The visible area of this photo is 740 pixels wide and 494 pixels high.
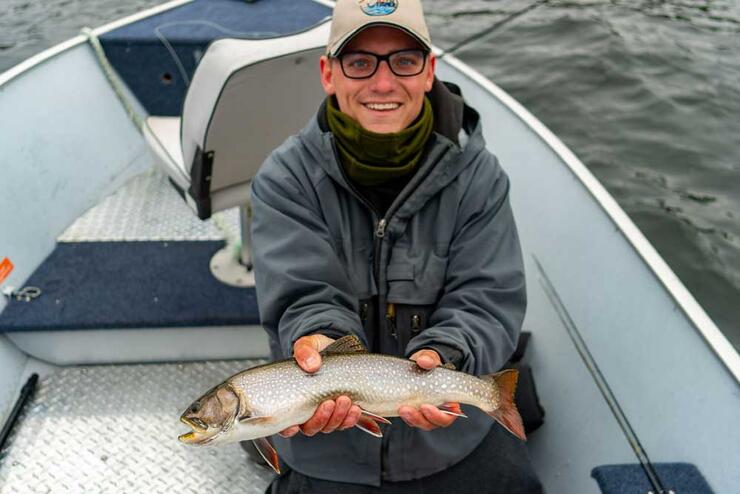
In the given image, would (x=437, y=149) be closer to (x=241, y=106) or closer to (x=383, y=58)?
(x=383, y=58)

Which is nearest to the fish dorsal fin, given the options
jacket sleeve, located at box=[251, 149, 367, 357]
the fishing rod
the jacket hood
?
jacket sleeve, located at box=[251, 149, 367, 357]

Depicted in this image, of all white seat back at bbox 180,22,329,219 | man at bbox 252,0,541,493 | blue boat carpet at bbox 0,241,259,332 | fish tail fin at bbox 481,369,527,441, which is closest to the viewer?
fish tail fin at bbox 481,369,527,441

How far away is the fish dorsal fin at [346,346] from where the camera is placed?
213cm

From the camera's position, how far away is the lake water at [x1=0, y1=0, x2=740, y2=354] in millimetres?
5906

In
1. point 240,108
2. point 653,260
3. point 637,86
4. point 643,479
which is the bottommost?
point 637,86

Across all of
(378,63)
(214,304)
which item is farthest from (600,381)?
(214,304)

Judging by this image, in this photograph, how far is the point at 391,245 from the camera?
250 centimetres

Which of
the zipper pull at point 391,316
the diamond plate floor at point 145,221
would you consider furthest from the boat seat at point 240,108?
the zipper pull at point 391,316

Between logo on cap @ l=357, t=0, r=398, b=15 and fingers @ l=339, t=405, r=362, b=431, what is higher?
logo on cap @ l=357, t=0, r=398, b=15

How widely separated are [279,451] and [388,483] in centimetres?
45

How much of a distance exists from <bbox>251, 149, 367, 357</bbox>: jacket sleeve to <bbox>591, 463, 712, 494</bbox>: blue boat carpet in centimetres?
101

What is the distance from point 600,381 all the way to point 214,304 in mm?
Result: 2173

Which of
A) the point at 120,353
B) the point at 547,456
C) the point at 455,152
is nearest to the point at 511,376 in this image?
the point at 455,152

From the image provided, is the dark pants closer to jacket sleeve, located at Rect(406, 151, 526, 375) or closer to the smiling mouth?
→ jacket sleeve, located at Rect(406, 151, 526, 375)
